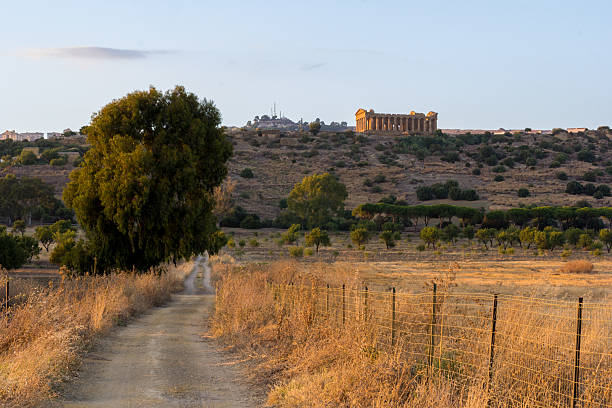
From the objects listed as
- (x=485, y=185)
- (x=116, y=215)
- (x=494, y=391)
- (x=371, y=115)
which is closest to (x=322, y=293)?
(x=494, y=391)

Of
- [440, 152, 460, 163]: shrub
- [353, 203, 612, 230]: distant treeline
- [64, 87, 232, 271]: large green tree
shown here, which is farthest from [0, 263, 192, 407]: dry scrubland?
[440, 152, 460, 163]: shrub

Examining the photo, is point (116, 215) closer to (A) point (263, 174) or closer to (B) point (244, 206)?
(B) point (244, 206)

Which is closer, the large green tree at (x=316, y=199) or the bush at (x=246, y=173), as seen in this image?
the large green tree at (x=316, y=199)

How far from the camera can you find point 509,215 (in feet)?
233

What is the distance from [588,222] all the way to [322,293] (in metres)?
65.7

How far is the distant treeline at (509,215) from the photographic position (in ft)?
234

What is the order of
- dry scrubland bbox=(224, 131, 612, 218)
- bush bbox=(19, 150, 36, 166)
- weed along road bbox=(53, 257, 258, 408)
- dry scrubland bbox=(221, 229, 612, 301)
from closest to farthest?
weed along road bbox=(53, 257, 258, 408) → dry scrubland bbox=(221, 229, 612, 301) → dry scrubland bbox=(224, 131, 612, 218) → bush bbox=(19, 150, 36, 166)

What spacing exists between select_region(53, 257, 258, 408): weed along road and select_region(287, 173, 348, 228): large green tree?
5674 centimetres

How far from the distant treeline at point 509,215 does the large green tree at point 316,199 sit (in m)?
4.22

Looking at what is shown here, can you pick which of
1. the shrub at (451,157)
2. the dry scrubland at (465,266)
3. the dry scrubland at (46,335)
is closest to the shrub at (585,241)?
the dry scrubland at (465,266)

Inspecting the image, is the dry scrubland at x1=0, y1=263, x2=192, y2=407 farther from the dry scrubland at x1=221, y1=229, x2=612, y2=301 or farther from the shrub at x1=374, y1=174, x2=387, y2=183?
the shrub at x1=374, y1=174, x2=387, y2=183

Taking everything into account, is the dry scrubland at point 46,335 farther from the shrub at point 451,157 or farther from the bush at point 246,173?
the shrub at point 451,157

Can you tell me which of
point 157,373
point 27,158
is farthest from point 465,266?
point 27,158

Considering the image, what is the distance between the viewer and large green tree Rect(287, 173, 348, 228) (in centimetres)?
7520
